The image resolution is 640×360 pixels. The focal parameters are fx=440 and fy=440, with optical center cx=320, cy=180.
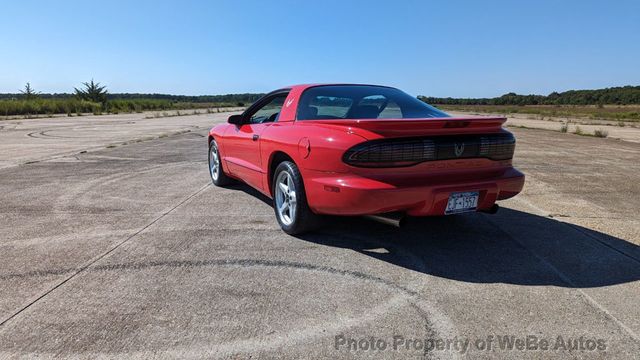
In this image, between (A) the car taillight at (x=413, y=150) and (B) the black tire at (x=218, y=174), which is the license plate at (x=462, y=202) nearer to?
(A) the car taillight at (x=413, y=150)

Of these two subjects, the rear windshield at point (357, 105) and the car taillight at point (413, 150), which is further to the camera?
the rear windshield at point (357, 105)

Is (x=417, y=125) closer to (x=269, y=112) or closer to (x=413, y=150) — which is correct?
(x=413, y=150)

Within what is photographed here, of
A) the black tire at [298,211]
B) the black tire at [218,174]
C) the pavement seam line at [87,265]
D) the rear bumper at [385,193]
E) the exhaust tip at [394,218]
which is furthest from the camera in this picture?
the black tire at [218,174]

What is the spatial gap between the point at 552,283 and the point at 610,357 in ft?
3.03

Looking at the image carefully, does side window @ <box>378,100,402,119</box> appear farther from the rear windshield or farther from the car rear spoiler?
the car rear spoiler

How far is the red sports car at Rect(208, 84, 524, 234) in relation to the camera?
3.36m

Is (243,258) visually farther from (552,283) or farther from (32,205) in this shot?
(32,205)

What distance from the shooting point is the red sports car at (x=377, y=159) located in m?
3.36

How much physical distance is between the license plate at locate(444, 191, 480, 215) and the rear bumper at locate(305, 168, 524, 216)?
4 cm

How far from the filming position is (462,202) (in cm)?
353

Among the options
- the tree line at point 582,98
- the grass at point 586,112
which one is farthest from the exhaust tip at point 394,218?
the tree line at point 582,98

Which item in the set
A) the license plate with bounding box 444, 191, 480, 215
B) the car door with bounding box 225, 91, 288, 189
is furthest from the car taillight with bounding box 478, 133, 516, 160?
the car door with bounding box 225, 91, 288, 189

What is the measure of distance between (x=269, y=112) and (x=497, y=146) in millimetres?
2627

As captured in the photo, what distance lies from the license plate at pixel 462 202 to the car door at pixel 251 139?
208 cm
